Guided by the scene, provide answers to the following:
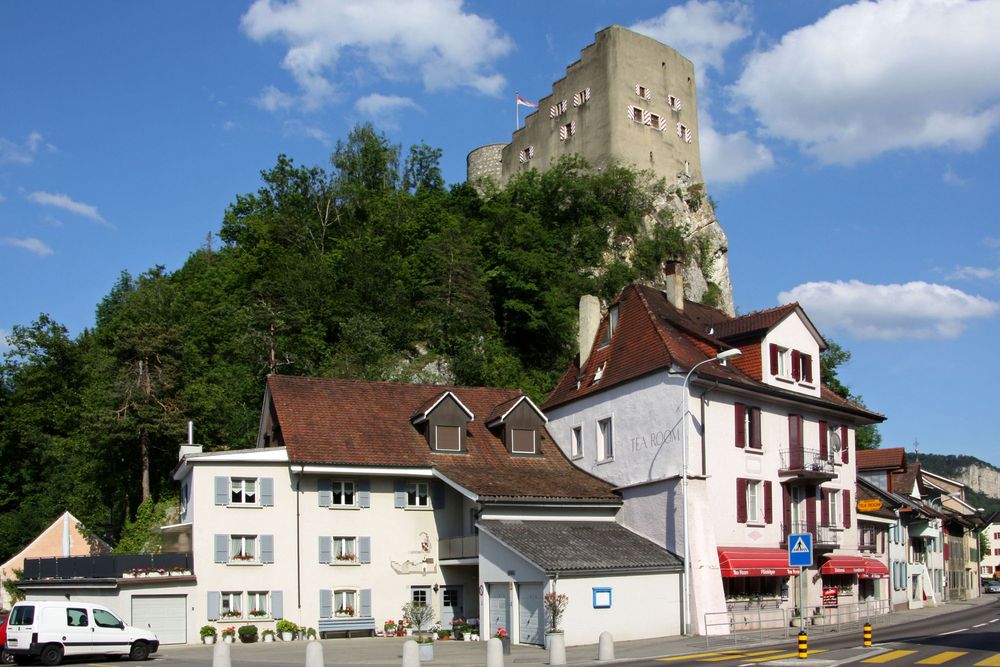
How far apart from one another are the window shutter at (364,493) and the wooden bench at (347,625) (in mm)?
4200

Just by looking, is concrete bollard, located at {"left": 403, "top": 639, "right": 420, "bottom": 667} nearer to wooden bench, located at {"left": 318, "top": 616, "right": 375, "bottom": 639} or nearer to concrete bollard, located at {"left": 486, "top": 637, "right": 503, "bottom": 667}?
concrete bollard, located at {"left": 486, "top": 637, "right": 503, "bottom": 667}

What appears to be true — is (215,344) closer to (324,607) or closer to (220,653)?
(324,607)

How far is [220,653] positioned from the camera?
22.8 meters

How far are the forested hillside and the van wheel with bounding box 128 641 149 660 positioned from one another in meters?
22.8

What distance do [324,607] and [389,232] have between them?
3930 centimetres

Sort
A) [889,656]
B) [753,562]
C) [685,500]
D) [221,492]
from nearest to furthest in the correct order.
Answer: [889,656]
[685,500]
[221,492]
[753,562]

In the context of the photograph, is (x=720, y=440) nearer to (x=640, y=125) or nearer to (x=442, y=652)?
(x=442, y=652)

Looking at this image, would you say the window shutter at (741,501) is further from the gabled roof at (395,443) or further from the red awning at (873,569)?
the red awning at (873,569)

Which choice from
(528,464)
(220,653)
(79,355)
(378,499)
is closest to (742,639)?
(528,464)

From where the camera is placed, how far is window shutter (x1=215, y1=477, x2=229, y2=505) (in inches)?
1462

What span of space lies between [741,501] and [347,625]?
50.3ft

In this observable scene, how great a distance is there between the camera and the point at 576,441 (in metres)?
43.6

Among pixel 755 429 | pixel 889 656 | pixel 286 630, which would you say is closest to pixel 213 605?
pixel 286 630

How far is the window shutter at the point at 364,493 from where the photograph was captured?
39.2 metres
